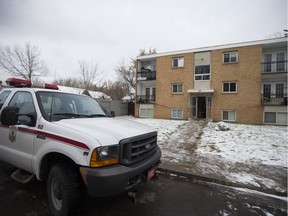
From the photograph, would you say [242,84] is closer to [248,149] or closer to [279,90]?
[279,90]

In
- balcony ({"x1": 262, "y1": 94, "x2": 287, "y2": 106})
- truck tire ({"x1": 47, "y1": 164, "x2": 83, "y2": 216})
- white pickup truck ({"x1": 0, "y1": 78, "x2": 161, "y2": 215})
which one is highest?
balcony ({"x1": 262, "y1": 94, "x2": 287, "y2": 106})

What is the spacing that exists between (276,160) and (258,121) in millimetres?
9990

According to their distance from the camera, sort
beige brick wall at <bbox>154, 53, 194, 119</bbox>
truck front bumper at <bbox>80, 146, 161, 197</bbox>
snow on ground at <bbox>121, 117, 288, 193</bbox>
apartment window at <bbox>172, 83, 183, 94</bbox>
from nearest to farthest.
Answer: truck front bumper at <bbox>80, 146, 161, 197</bbox> < snow on ground at <bbox>121, 117, 288, 193</bbox> < beige brick wall at <bbox>154, 53, 194, 119</bbox> < apartment window at <bbox>172, 83, 183, 94</bbox>

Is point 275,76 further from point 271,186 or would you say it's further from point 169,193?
point 169,193

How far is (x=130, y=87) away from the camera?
3550cm

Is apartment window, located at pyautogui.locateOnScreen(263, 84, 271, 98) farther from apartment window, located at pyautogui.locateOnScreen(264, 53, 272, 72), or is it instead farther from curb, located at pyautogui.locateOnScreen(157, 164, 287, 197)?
curb, located at pyautogui.locateOnScreen(157, 164, 287, 197)

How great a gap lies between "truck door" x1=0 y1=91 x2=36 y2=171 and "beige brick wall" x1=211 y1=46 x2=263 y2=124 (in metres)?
15.3

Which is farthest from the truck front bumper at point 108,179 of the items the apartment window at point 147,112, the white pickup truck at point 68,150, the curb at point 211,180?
the apartment window at point 147,112

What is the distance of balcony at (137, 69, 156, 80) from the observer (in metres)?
19.2

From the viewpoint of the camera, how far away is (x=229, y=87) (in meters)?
15.4

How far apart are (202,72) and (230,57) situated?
9.11ft

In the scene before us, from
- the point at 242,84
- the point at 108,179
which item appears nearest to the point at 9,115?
the point at 108,179

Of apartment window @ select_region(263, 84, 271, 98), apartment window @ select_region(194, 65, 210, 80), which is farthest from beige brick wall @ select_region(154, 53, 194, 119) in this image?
apartment window @ select_region(263, 84, 271, 98)

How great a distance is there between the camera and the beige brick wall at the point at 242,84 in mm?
14297
